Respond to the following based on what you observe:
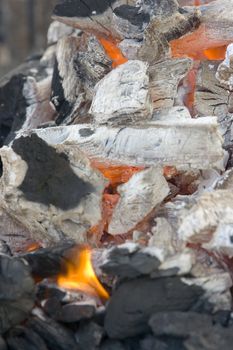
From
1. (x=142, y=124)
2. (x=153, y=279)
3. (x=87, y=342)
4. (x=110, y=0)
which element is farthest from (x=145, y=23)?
(x=87, y=342)

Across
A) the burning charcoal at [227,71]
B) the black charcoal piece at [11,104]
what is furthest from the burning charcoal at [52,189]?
the black charcoal piece at [11,104]

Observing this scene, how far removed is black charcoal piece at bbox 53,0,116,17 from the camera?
7.80 feet

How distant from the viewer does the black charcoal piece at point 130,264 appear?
Result: 1.63m

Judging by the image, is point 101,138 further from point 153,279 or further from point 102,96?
point 153,279

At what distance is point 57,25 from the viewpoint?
123 inches

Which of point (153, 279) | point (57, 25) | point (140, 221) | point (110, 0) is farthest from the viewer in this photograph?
point (57, 25)

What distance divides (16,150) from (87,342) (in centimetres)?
63

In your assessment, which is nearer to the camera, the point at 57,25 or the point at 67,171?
the point at 67,171

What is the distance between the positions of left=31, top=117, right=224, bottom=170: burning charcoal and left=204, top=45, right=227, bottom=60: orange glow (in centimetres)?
50

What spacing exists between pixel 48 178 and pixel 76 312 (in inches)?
16.8

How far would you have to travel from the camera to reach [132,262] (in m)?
1.64

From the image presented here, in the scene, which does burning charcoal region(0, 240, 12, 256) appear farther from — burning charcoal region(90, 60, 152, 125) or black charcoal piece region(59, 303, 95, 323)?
burning charcoal region(90, 60, 152, 125)

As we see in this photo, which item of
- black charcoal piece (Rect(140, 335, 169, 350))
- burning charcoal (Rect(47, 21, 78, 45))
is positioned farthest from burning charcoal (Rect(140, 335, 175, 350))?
Result: burning charcoal (Rect(47, 21, 78, 45))

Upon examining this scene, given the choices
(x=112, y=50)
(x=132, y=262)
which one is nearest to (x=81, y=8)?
(x=112, y=50)
